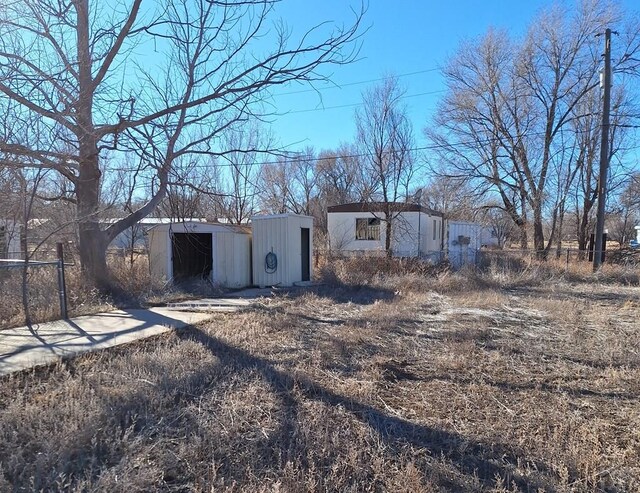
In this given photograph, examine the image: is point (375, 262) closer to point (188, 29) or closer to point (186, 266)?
point (186, 266)

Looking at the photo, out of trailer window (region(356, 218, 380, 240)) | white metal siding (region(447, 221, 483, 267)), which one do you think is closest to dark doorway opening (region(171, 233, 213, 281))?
trailer window (region(356, 218, 380, 240))

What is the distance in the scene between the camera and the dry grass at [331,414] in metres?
2.68

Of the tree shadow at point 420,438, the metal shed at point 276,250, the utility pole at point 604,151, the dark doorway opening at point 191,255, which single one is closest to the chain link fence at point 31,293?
the dark doorway opening at point 191,255

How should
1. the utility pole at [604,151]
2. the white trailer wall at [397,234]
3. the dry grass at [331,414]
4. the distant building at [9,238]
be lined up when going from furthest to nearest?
1. the white trailer wall at [397,234]
2. the utility pole at [604,151]
3. the distant building at [9,238]
4. the dry grass at [331,414]

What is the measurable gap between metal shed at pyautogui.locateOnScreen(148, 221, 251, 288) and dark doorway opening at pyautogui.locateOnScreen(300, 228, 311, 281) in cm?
174

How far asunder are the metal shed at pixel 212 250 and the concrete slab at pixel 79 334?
3.94 meters

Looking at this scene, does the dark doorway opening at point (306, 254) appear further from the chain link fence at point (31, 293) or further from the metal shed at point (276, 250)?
the chain link fence at point (31, 293)

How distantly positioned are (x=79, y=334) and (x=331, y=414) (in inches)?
171

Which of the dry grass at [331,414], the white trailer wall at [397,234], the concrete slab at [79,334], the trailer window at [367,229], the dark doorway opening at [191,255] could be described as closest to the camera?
the dry grass at [331,414]

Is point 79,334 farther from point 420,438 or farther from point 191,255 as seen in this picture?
point 191,255

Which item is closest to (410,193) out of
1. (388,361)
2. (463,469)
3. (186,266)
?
(186,266)

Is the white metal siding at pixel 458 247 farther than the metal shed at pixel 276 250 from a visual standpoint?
Yes

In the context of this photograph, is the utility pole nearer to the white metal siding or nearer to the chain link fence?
the white metal siding

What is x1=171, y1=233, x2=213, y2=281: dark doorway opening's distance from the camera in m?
13.2
